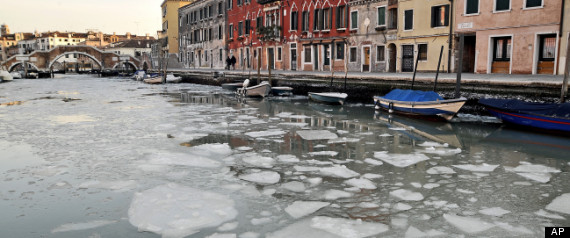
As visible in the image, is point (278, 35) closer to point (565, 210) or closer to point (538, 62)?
point (538, 62)

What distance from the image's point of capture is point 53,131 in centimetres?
1141

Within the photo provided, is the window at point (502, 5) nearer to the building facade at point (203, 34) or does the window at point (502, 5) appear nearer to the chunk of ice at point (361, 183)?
the chunk of ice at point (361, 183)

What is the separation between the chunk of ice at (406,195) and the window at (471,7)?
1546 cm

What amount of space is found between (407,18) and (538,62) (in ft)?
Answer: 22.8

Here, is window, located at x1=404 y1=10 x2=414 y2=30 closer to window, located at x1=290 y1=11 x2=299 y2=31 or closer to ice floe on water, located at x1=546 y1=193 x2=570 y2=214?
window, located at x1=290 y1=11 x2=299 y2=31

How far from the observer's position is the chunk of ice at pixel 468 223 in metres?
4.64

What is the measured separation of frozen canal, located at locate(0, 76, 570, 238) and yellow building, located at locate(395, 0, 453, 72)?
922 cm

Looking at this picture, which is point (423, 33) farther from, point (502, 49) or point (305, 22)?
point (305, 22)

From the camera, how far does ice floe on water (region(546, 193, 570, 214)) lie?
206 inches

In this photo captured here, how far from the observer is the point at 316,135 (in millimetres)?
10641

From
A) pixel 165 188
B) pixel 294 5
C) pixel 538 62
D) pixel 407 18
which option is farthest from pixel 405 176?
pixel 294 5

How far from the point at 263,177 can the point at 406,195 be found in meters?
2.18

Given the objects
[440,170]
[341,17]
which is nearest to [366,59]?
[341,17]

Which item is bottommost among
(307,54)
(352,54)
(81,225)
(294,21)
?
(81,225)
